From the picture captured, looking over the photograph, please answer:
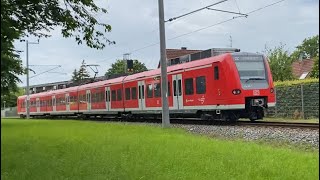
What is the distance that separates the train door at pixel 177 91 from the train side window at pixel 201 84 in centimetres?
167

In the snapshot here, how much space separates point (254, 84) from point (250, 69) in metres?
0.59

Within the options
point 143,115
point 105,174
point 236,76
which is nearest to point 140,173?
point 105,174

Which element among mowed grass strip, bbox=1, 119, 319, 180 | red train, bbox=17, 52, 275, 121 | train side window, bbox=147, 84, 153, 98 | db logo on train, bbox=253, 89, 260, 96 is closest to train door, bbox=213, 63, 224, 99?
red train, bbox=17, 52, 275, 121

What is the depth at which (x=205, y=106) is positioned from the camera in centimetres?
1886

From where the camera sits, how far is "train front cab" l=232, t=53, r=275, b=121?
16.5m

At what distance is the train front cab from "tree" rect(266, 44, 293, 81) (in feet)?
54.6

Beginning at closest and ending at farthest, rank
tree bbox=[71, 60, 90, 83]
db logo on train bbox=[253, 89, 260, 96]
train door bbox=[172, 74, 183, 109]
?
tree bbox=[71, 60, 90, 83] → db logo on train bbox=[253, 89, 260, 96] → train door bbox=[172, 74, 183, 109]

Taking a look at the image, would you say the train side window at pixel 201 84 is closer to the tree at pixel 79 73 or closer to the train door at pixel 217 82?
the train door at pixel 217 82

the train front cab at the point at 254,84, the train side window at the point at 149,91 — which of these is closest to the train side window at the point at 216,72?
the train front cab at the point at 254,84

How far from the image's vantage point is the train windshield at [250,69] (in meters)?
16.9

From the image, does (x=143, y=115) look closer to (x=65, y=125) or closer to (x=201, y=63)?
(x=201, y=63)

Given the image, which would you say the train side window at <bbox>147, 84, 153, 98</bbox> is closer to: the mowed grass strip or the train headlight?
the train headlight

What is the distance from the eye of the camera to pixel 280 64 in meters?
37.6

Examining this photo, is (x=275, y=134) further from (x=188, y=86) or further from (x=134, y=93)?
(x=134, y=93)
